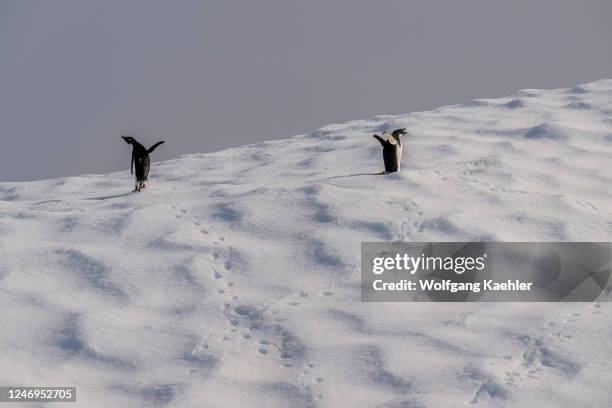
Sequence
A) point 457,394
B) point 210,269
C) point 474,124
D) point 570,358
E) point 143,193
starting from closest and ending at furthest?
point 457,394, point 570,358, point 210,269, point 143,193, point 474,124

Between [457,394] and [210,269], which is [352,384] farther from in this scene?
[210,269]

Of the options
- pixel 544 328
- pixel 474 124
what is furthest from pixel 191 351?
pixel 474 124

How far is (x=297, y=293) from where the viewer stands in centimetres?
562

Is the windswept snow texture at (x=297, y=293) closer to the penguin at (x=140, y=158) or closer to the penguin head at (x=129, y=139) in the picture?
the penguin at (x=140, y=158)

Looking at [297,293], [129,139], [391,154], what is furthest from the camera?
[129,139]

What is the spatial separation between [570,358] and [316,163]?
5306mm

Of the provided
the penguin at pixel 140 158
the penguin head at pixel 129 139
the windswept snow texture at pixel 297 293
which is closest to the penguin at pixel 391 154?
the windswept snow texture at pixel 297 293

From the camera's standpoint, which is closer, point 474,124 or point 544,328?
point 544,328

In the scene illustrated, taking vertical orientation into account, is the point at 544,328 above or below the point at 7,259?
below

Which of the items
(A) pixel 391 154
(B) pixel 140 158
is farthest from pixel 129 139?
(A) pixel 391 154

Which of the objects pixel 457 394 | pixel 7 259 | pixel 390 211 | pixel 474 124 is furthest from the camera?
pixel 474 124

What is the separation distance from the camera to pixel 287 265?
607 cm

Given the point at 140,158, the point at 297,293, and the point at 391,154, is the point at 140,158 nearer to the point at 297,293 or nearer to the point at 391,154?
the point at 391,154

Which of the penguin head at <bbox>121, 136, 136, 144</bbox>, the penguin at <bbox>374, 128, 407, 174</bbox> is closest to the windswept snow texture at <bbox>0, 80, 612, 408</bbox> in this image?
the penguin at <bbox>374, 128, 407, 174</bbox>
